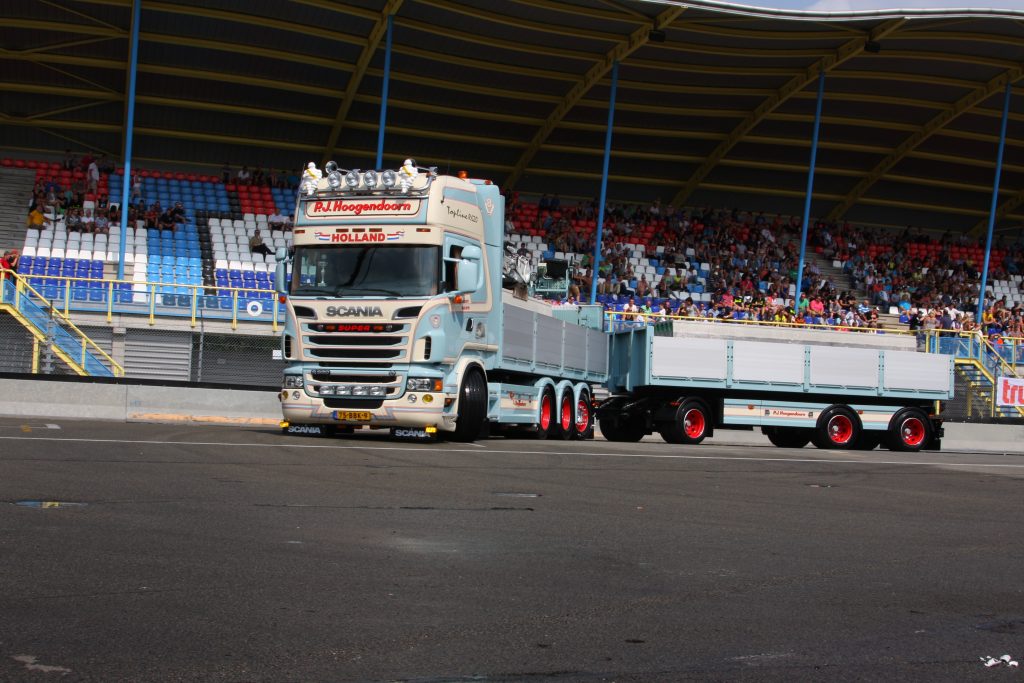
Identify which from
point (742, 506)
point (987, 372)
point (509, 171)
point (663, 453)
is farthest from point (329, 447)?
point (509, 171)

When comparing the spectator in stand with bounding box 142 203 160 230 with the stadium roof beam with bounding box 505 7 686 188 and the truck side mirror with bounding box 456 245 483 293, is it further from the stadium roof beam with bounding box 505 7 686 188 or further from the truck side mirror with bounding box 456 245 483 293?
the truck side mirror with bounding box 456 245 483 293

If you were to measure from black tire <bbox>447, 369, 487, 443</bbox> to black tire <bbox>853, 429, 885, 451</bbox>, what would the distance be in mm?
11946

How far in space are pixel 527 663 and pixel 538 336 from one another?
18.0 meters

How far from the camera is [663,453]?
20.9 meters

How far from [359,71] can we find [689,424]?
802 inches

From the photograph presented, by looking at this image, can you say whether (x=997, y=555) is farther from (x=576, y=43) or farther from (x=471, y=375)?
(x=576, y=43)

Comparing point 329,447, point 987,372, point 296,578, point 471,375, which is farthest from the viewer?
point 987,372

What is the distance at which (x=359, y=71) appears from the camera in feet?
136

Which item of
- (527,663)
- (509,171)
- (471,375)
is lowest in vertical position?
(527,663)

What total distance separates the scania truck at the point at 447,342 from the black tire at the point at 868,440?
115 inches

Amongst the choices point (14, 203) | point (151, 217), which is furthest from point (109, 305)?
point (14, 203)

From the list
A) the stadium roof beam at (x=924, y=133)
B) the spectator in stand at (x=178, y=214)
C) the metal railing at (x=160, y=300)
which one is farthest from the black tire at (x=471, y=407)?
the stadium roof beam at (x=924, y=133)

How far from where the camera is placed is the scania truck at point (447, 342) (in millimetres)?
19281

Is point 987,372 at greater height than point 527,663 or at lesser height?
greater
